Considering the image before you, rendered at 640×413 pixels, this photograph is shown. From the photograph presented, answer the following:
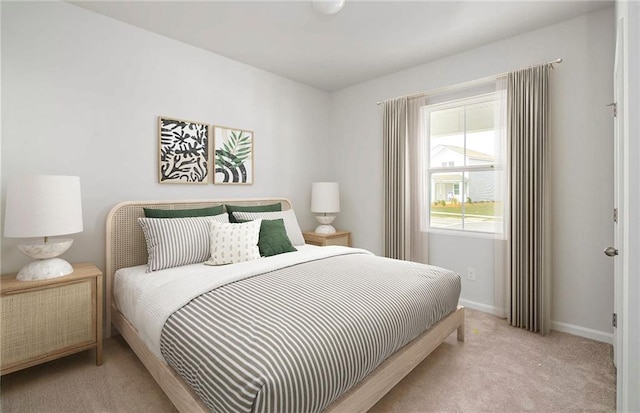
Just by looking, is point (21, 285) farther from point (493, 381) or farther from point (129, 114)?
point (493, 381)

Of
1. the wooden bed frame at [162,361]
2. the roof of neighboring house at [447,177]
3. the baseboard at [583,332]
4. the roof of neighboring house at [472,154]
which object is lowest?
the baseboard at [583,332]

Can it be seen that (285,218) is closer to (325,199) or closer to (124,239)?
(325,199)

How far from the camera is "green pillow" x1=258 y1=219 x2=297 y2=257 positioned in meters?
2.71

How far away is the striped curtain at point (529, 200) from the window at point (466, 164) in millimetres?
137

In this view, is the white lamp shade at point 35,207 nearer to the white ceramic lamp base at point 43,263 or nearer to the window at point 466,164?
the white ceramic lamp base at point 43,263

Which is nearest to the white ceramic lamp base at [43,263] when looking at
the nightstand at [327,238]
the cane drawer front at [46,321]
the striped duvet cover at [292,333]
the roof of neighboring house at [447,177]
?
the cane drawer front at [46,321]

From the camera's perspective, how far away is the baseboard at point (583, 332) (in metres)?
2.50

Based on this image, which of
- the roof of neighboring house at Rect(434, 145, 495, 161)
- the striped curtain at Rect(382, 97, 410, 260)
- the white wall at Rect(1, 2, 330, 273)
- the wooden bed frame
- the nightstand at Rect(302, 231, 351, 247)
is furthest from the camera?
the nightstand at Rect(302, 231, 351, 247)

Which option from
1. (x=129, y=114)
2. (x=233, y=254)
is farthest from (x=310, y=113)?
(x=233, y=254)

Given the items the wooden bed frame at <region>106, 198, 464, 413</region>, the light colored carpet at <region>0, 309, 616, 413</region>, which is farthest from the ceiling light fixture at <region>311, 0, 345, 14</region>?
the light colored carpet at <region>0, 309, 616, 413</region>

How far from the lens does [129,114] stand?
2.71m

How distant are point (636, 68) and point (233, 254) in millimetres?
2330

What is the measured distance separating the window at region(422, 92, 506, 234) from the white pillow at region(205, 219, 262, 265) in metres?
2.03

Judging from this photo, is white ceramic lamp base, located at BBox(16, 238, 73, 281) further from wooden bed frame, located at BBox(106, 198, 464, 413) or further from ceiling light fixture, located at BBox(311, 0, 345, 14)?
ceiling light fixture, located at BBox(311, 0, 345, 14)
